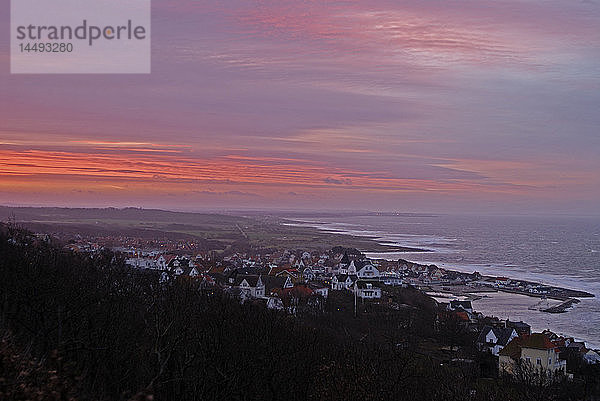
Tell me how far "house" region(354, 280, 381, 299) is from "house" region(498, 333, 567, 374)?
53.2ft

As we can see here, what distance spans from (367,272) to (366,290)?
8.65m

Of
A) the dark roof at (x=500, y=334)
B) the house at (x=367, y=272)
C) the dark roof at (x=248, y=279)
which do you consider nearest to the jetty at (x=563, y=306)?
the dark roof at (x=500, y=334)

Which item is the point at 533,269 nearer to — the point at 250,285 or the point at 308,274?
the point at 308,274

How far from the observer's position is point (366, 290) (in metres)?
38.7

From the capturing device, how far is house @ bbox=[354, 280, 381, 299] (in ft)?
Answer: 126

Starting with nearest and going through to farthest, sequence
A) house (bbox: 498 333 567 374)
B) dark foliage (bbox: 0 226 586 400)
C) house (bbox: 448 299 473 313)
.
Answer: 1. dark foliage (bbox: 0 226 586 400)
2. house (bbox: 498 333 567 374)
3. house (bbox: 448 299 473 313)

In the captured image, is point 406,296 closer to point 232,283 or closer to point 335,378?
point 232,283

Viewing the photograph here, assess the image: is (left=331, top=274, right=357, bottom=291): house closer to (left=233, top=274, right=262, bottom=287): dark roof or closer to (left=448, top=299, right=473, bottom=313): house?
(left=233, top=274, right=262, bottom=287): dark roof

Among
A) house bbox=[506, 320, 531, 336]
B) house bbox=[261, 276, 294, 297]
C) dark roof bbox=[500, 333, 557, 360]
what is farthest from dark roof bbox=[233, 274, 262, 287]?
dark roof bbox=[500, 333, 557, 360]

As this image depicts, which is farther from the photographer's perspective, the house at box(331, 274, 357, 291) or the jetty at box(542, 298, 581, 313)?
the house at box(331, 274, 357, 291)

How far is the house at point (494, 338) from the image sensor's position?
85.9 feet

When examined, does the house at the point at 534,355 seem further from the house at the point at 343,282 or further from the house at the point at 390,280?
the house at the point at 390,280

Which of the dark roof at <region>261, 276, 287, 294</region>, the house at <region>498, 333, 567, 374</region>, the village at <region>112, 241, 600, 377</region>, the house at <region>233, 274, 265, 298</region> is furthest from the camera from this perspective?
the dark roof at <region>261, 276, 287, 294</region>

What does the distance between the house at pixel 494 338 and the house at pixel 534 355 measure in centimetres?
355
